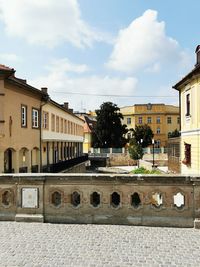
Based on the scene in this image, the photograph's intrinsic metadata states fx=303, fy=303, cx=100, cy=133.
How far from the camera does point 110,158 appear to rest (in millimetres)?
55875

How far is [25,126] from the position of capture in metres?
21.3

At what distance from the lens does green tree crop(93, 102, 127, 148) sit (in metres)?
60.9

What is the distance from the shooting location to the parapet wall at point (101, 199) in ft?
23.0

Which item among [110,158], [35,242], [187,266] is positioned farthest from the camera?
[110,158]

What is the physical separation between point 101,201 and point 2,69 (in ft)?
40.6

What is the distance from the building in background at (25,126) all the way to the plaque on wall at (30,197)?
1077 centimetres

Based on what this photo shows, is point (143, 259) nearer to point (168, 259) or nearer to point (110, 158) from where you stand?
point (168, 259)

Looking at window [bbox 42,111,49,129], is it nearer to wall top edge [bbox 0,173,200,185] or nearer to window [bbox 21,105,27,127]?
window [bbox 21,105,27,127]

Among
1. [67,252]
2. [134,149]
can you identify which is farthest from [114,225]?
[134,149]

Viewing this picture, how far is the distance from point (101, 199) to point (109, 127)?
53.6m

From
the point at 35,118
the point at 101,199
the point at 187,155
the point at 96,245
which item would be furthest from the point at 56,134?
the point at 96,245

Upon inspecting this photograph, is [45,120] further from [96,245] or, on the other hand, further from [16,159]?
[96,245]

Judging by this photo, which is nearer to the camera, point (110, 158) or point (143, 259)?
point (143, 259)

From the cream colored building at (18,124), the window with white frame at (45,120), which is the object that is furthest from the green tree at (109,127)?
the cream colored building at (18,124)
